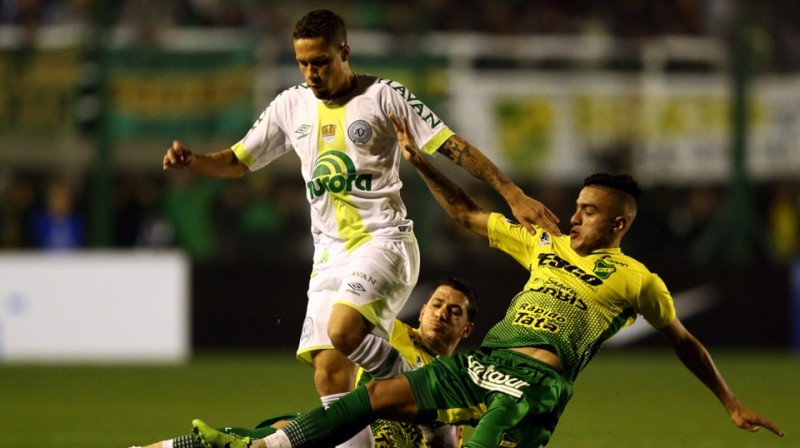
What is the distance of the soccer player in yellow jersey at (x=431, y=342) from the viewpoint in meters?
6.87

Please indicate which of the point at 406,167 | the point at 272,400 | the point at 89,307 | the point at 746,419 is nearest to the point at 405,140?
the point at 746,419

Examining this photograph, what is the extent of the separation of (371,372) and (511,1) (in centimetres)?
1164

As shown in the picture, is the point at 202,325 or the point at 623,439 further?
the point at 202,325

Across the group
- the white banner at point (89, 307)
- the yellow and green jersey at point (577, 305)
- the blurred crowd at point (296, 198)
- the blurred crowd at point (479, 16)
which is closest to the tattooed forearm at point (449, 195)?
the yellow and green jersey at point (577, 305)

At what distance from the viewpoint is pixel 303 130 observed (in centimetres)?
681

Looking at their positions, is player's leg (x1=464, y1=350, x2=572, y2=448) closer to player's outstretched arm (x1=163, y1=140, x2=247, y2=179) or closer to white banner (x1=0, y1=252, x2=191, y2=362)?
player's outstretched arm (x1=163, y1=140, x2=247, y2=179)

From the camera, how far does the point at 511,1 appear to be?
17.4m

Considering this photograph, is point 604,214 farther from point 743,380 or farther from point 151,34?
point 151,34

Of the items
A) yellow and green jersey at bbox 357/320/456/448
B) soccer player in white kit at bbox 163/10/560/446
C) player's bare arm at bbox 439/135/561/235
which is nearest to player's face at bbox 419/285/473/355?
yellow and green jersey at bbox 357/320/456/448

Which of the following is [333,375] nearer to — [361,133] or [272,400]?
[361,133]

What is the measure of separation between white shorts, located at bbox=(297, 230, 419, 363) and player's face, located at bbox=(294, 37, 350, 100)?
2.46 ft

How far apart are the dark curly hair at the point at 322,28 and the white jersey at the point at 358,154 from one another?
335mm

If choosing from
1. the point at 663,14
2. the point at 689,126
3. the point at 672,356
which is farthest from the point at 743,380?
the point at 663,14

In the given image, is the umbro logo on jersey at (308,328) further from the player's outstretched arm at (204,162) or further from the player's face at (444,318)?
the player's outstretched arm at (204,162)
